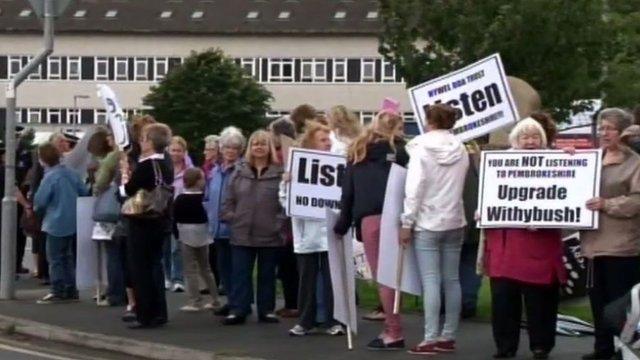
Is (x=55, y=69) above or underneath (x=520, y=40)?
above

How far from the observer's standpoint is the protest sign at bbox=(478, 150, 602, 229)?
11695mm

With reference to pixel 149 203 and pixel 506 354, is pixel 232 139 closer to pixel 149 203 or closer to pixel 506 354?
pixel 149 203

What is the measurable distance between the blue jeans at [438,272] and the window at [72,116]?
85894 millimetres

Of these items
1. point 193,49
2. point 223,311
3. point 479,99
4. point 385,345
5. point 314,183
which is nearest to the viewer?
point 385,345

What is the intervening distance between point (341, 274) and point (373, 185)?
2.74 ft

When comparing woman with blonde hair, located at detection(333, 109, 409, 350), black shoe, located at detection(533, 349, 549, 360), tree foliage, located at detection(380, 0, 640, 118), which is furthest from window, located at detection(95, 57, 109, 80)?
black shoe, located at detection(533, 349, 549, 360)

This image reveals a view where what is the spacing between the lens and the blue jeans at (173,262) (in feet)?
59.4

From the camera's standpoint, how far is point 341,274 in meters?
13.0

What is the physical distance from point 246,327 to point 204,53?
68.1 metres

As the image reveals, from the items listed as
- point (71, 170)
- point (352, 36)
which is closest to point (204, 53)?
point (352, 36)

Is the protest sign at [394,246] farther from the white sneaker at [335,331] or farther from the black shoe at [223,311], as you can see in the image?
the black shoe at [223,311]

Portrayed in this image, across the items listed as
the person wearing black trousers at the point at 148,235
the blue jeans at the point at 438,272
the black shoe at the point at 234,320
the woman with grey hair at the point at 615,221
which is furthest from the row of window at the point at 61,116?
the woman with grey hair at the point at 615,221

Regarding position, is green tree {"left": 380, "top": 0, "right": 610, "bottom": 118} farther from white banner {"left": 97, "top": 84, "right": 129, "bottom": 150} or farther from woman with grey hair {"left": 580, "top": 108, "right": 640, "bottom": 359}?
woman with grey hair {"left": 580, "top": 108, "right": 640, "bottom": 359}

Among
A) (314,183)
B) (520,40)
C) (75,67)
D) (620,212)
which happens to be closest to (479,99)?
(314,183)
